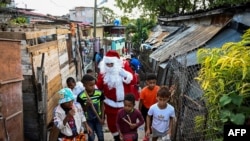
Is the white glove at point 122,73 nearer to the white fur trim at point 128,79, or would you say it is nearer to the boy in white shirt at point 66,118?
the white fur trim at point 128,79

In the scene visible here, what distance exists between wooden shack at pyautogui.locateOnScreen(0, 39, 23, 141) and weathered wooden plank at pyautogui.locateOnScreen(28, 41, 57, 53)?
0.45m

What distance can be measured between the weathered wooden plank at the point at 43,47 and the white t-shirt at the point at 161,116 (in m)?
2.28

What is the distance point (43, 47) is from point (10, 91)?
1.69m

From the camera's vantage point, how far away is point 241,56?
3.06 m

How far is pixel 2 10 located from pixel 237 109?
493 inches

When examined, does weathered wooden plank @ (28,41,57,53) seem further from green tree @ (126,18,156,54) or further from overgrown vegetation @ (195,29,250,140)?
green tree @ (126,18,156,54)

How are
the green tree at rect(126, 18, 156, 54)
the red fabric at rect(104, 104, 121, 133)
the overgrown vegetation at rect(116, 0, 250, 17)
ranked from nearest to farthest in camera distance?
the red fabric at rect(104, 104, 121, 133) < the overgrown vegetation at rect(116, 0, 250, 17) < the green tree at rect(126, 18, 156, 54)

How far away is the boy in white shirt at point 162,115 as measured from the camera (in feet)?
15.5

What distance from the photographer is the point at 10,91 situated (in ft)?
15.0

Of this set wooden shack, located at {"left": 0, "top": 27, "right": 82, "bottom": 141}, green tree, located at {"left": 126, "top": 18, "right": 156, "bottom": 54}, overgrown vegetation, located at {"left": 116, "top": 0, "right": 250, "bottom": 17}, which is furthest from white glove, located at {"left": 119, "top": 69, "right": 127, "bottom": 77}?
green tree, located at {"left": 126, "top": 18, "right": 156, "bottom": 54}

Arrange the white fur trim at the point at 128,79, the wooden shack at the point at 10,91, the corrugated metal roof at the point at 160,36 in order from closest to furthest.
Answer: the wooden shack at the point at 10,91
the white fur trim at the point at 128,79
the corrugated metal roof at the point at 160,36

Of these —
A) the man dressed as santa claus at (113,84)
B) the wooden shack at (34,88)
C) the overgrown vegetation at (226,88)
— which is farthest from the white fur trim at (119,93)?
the overgrown vegetation at (226,88)

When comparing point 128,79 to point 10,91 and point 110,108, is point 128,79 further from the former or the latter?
point 10,91

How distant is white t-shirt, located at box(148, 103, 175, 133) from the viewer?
479cm
